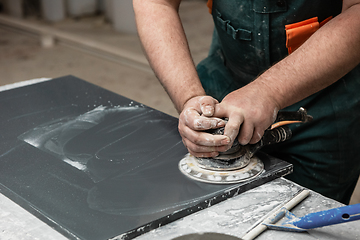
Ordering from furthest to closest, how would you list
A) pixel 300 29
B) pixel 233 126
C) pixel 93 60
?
1. pixel 93 60
2. pixel 300 29
3. pixel 233 126

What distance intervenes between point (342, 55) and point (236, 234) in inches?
23.5

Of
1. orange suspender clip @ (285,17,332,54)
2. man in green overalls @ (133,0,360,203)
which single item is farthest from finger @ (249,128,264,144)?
orange suspender clip @ (285,17,332,54)

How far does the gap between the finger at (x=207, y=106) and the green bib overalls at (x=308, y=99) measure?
0.37m

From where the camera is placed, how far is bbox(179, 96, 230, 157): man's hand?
1.03 m

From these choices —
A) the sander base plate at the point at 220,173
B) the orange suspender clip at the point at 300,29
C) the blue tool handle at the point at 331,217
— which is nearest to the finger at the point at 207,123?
the sander base plate at the point at 220,173

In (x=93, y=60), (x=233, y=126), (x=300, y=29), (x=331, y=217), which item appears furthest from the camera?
(x=93, y=60)

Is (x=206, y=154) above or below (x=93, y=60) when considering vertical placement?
above

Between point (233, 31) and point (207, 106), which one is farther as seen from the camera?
point (233, 31)

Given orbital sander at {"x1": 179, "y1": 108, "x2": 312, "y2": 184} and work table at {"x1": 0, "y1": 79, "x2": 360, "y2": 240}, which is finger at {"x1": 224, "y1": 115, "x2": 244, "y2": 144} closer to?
orbital sander at {"x1": 179, "y1": 108, "x2": 312, "y2": 184}

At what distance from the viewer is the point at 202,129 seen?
104 cm

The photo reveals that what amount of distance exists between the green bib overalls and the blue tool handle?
547 millimetres

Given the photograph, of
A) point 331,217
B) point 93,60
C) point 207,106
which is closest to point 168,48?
point 207,106

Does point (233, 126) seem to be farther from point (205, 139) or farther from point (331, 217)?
point (331, 217)

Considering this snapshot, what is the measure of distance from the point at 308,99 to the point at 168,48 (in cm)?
51
